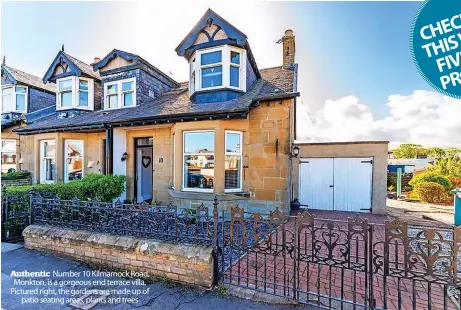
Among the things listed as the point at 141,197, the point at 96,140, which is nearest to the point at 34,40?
the point at 96,140

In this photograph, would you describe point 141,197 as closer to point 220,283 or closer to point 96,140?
point 96,140

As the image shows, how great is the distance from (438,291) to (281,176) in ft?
15.2

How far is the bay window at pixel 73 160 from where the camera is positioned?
10820mm

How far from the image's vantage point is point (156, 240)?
4074 mm

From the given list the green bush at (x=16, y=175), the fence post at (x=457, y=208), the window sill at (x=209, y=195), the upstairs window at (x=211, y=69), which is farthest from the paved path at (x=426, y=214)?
the green bush at (x=16, y=175)

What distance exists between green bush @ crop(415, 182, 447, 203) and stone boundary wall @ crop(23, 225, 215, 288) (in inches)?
567

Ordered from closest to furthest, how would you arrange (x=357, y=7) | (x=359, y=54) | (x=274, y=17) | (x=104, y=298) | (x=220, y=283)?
(x=104, y=298) < (x=220, y=283) < (x=357, y=7) < (x=274, y=17) < (x=359, y=54)

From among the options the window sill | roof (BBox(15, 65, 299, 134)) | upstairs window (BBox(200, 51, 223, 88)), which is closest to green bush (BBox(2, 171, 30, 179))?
roof (BBox(15, 65, 299, 134))

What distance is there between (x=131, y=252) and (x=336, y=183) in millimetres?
8820

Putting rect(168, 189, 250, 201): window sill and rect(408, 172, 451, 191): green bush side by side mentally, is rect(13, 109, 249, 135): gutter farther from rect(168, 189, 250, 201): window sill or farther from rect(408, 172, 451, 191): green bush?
rect(408, 172, 451, 191): green bush

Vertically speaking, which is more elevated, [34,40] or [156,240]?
[34,40]

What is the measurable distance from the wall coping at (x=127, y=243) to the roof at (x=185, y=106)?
14.6 feet

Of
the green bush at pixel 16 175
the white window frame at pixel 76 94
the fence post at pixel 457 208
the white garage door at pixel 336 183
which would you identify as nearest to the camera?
the fence post at pixel 457 208

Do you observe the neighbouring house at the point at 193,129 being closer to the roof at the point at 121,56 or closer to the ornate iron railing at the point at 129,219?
the roof at the point at 121,56
